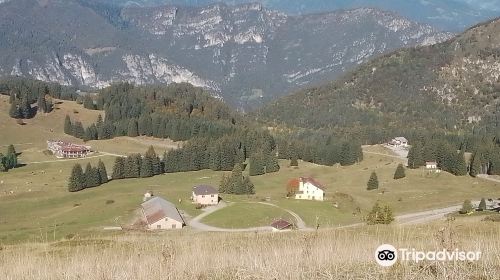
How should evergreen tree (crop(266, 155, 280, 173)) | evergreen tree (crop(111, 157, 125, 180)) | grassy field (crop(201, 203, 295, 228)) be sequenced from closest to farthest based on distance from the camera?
grassy field (crop(201, 203, 295, 228)) < evergreen tree (crop(111, 157, 125, 180)) < evergreen tree (crop(266, 155, 280, 173))

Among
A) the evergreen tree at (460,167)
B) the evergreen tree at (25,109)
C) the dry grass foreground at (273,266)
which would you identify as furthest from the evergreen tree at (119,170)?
the dry grass foreground at (273,266)

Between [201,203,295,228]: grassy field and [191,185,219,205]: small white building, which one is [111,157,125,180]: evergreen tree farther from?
[201,203,295,228]: grassy field

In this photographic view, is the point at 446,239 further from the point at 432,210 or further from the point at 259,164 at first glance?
the point at 259,164

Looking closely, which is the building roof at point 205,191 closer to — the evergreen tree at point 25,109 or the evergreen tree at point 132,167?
the evergreen tree at point 132,167

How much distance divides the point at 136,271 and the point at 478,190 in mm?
102166

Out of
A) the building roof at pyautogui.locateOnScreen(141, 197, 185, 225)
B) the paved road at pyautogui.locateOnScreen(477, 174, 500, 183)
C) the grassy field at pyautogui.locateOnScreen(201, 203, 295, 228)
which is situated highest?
the paved road at pyautogui.locateOnScreen(477, 174, 500, 183)

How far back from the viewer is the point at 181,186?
105938 mm

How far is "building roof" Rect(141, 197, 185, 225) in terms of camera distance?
6392cm

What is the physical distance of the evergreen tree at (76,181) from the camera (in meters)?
99.8

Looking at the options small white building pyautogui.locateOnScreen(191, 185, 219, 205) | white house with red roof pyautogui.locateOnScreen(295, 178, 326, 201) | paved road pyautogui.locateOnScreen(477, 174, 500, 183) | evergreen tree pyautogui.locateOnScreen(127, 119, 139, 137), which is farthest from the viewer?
evergreen tree pyautogui.locateOnScreen(127, 119, 139, 137)

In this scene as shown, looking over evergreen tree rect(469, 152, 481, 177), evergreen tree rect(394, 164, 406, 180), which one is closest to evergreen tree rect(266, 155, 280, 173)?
evergreen tree rect(394, 164, 406, 180)

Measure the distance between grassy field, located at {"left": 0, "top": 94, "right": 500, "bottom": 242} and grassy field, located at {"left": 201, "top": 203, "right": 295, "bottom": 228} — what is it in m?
0.13

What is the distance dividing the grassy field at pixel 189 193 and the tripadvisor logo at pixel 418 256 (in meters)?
44.3

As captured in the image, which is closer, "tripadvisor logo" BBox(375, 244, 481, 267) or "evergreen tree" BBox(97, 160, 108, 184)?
"tripadvisor logo" BBox(375, 244, 481, 267)
